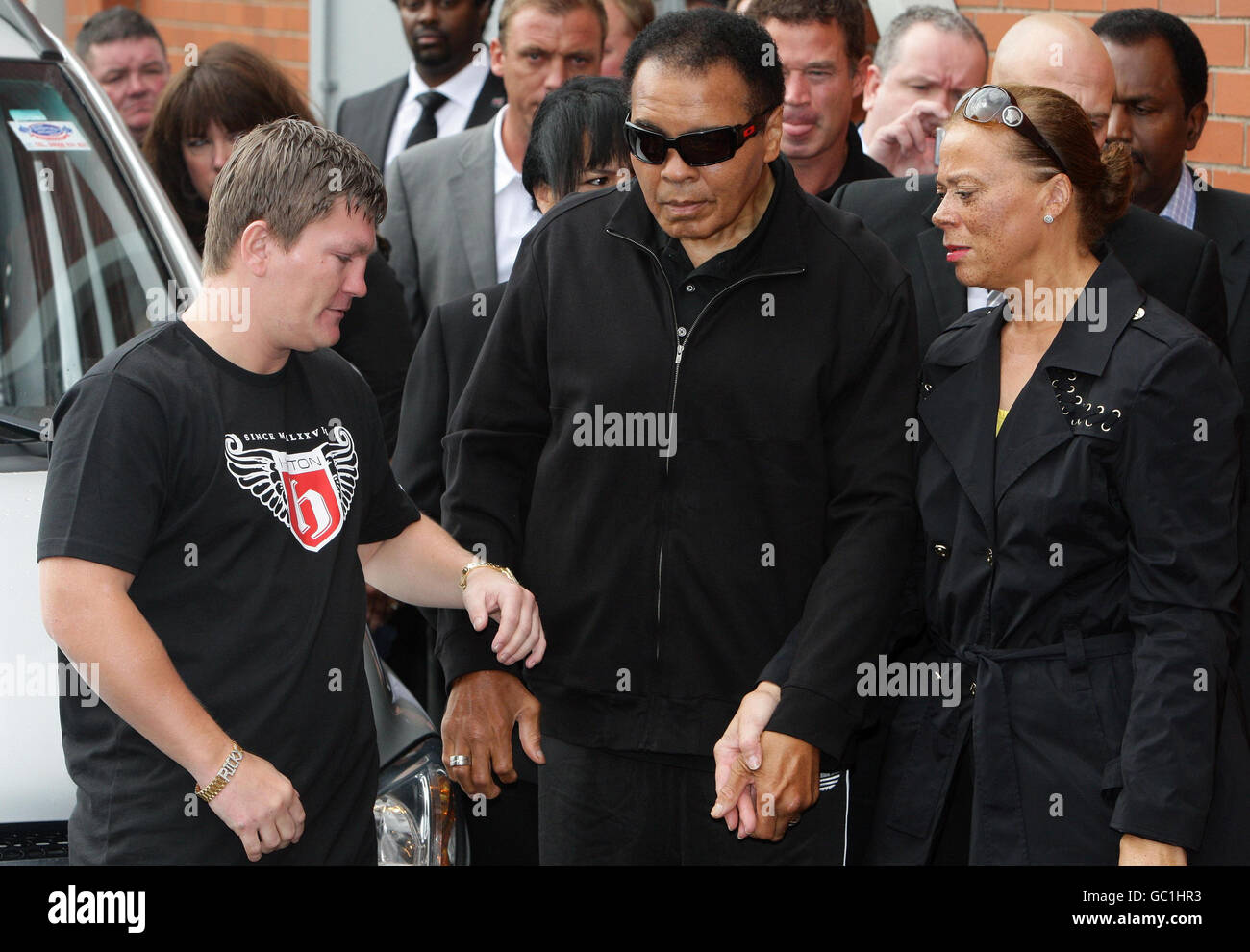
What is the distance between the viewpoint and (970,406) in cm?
311

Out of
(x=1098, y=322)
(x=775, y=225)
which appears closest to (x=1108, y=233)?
(x=1098, y=322)

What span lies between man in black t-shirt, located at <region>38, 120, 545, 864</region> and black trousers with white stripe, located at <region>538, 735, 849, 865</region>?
21.1 inches

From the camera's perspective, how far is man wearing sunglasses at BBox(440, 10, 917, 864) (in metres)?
3.08

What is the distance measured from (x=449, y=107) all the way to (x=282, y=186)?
14.4 feet

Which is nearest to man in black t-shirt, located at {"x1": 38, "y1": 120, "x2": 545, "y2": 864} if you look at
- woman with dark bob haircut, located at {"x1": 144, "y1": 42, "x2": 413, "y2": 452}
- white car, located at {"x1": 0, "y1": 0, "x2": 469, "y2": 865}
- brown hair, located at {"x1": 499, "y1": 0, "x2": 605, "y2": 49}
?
white car, located at {"x1": 0, "y1": 0, "x2": 469, "y2": 865}

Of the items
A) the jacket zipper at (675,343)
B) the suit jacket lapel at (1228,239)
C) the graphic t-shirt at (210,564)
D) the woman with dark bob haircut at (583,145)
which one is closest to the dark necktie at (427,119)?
the woman with dark bob haircut at (583,145)

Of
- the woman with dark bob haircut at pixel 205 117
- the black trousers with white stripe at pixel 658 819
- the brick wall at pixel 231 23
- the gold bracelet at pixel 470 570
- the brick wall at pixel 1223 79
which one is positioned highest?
the brick wall at pixel 231 23

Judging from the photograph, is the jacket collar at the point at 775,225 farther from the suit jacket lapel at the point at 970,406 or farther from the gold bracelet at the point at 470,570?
the gold bracelet at the point at 470,570

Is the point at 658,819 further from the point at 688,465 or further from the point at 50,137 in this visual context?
the point at 50,137

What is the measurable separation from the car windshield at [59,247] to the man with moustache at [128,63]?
118 inches

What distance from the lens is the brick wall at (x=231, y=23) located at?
1098cm

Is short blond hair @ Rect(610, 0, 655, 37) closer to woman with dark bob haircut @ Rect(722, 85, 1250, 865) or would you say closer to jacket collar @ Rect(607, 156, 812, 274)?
jacket collar @ Rect(607, 156, 812, 274)
